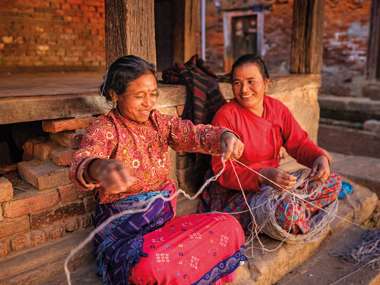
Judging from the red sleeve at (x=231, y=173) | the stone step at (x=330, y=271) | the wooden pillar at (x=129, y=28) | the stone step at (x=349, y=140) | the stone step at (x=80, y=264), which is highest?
the wooden pillar at (x=129, y=28)

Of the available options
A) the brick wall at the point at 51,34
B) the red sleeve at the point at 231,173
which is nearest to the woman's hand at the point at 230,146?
the red sleeve at the point at 231,173

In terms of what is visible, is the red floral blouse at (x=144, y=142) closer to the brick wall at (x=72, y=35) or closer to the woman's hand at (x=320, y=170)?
the woman's hand at (x=320, y=170)

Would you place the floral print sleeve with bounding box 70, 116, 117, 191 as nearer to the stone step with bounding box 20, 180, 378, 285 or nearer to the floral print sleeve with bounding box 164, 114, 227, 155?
the floral print sleeve with bounding box 164, 114, 227, 155

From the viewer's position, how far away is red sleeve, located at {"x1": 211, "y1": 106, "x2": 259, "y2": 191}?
2.70m

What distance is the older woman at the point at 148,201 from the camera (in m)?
1.95

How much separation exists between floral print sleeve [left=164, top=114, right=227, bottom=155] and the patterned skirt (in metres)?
0.32

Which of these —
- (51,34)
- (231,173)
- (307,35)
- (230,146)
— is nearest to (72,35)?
(51,34)

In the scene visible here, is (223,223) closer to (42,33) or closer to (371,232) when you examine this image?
(371,232)

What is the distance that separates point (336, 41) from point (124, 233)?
8.85 m

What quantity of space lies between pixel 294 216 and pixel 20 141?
2.30m

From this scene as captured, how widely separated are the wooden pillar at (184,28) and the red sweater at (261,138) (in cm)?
250

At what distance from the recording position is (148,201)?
2.15m

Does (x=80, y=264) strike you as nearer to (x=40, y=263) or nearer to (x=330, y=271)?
(x=40, y=263)

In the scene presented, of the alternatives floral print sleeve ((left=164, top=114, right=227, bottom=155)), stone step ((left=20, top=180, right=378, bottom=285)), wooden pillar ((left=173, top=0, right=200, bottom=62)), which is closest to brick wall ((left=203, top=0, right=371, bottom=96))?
wooden pillar ((left=173, top=0, right=200, bottom=62))
